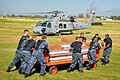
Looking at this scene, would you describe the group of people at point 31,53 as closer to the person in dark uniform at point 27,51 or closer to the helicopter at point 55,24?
the person in dark uniform at point 27,51

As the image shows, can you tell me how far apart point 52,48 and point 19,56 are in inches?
62.5

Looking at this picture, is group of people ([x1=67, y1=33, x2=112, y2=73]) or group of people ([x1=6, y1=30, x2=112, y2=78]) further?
group of people ([x1=67, y1=33, x2=112, y2=73])

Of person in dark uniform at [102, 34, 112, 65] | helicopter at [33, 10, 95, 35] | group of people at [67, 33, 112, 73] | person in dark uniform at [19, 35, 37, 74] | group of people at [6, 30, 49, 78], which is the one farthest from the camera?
helicopter at [33, 10, 95, 35]

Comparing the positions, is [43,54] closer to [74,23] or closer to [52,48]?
[52,48]

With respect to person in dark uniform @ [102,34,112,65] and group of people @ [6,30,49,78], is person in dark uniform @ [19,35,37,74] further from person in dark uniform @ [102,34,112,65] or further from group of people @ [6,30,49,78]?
person in dark uniform @ [102,34,112,65]

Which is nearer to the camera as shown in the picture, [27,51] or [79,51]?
[27,51]

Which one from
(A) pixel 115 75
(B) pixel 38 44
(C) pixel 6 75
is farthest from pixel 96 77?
(C) pixel 6 75

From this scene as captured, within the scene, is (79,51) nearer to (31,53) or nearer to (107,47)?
(31,53)

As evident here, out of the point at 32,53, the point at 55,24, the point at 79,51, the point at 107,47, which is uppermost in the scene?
the point at 32,53

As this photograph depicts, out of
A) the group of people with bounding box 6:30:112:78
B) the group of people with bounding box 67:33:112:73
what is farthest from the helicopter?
the group of people with bounding box 6:30:112:78

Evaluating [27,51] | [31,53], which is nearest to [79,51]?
[31,53]

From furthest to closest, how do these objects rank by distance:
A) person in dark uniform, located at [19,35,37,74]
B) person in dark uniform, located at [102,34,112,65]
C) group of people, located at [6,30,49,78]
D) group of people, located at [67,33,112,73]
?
person in dark uniform, located at [102,34,112,65] → group of people, located at [67,33,112,73] → person in dark uniform, located at [19,35,37,74] → group of people, located at [6,30,49,78]

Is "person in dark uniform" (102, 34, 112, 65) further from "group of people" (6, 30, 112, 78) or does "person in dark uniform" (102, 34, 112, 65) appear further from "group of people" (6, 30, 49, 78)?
"group of people" (6, 30, 49, 78)

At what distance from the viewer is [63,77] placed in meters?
11.0
